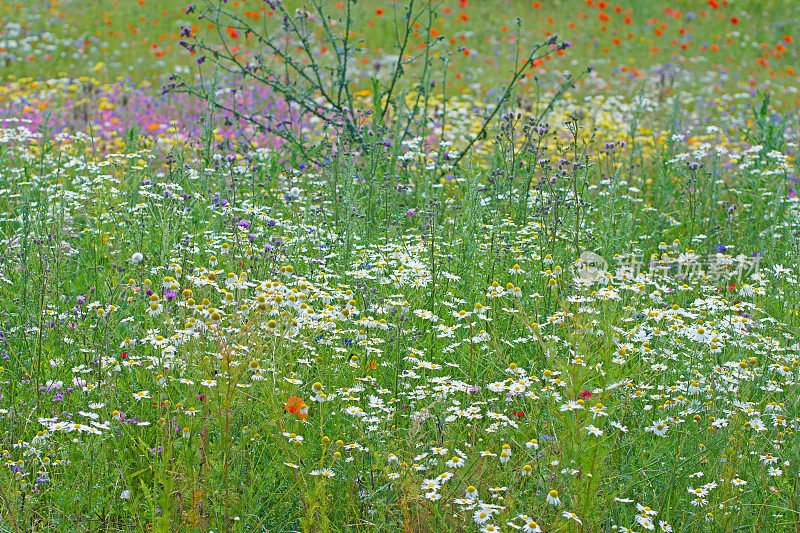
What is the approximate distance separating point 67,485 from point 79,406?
399 millimetres

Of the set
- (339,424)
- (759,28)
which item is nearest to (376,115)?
(339,424)

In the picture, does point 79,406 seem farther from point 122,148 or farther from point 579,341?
point 122,148

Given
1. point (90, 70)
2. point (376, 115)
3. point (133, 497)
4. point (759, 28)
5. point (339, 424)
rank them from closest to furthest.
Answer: point (133, 497) → point (339, 424) → point (376, 115) → point (90, 70) → point (759, 28)

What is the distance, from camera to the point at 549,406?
2.47 m

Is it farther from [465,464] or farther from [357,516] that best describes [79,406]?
[465,464]

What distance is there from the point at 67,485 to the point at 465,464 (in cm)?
139

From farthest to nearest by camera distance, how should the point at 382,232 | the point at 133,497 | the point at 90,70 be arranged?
the point at 90,70 → the point at 382,232 → the point at 133,497

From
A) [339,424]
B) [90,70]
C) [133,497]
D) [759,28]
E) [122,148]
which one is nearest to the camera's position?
[133,497]

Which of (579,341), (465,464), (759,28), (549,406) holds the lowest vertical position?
(465,464)

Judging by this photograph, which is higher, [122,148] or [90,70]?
[90,70]

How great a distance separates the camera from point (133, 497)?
2.66 metres

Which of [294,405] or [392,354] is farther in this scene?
[392,354]

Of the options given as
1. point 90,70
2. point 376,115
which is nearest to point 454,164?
point 376,115

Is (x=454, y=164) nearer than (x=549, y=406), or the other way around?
(x=549, y=406)
